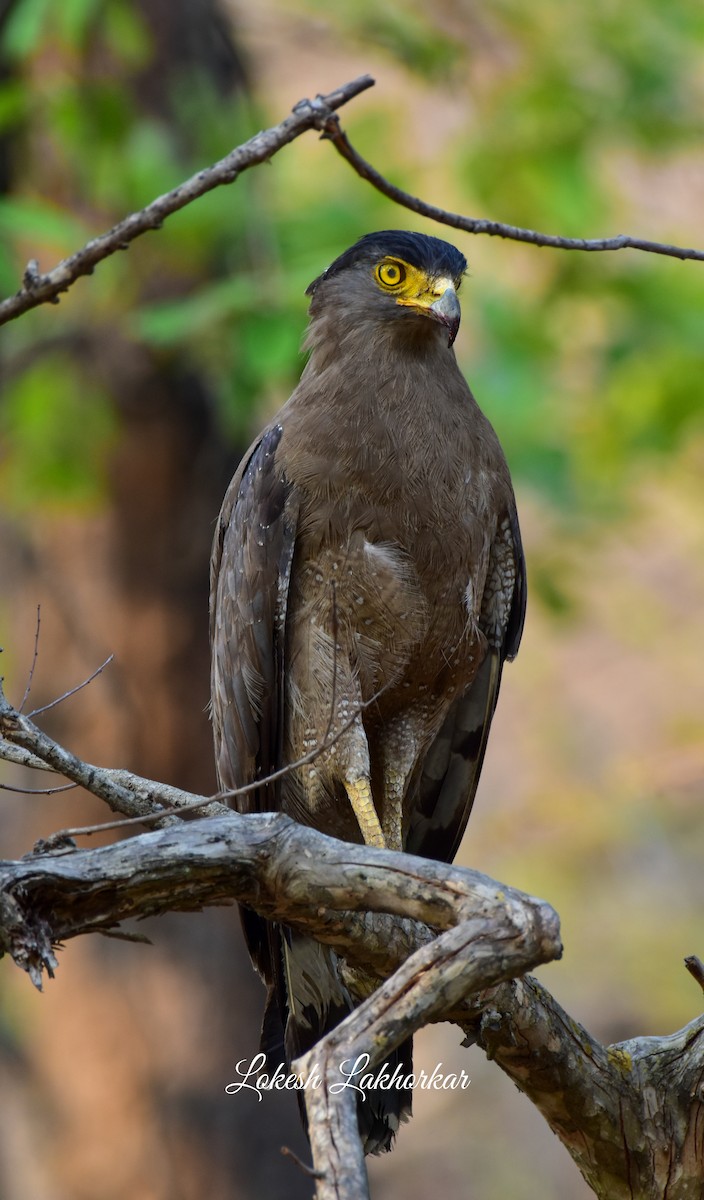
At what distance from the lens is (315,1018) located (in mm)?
4066

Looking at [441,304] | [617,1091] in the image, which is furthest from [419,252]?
[617,1091]

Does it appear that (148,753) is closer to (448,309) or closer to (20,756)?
(448,309)

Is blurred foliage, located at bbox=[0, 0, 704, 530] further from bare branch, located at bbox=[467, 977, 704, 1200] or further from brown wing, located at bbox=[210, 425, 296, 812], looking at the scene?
bare branch, located at bbox=[467, 977, 704, 1200]

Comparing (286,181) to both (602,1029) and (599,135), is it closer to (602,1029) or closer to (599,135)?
(599,135)

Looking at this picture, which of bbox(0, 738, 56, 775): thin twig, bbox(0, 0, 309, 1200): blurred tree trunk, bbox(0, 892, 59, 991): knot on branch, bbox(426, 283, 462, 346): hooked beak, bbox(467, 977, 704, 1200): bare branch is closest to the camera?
bbox(0, 892, 59, 991): knot on branch

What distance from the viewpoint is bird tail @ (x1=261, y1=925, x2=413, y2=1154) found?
385cm

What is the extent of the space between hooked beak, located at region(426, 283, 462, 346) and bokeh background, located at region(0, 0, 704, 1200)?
6.11 ft

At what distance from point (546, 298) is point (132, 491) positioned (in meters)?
2.56

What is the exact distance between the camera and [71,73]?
7.10 m

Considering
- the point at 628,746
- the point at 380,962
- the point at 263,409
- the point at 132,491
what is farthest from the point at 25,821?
the point at 628,746

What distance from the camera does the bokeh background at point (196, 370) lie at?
6.50m

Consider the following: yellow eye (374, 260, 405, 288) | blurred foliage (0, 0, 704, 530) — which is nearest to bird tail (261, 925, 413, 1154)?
yellow eye (374, 260, 405, 288)

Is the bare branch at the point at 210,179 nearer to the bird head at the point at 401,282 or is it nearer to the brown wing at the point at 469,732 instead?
the bird head at the point at 401,282

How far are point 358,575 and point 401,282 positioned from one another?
37.3 inches
